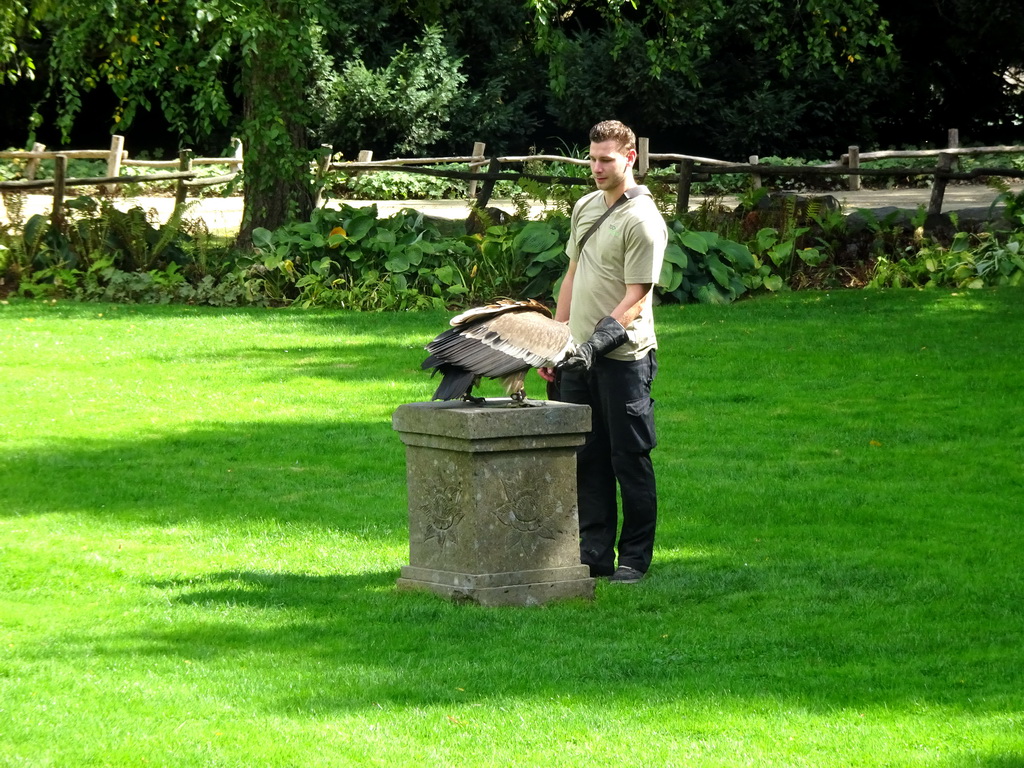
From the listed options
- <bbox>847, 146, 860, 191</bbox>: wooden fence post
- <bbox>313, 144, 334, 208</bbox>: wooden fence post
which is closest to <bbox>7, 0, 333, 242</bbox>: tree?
<bbox>313, 144, 334, 208</bbox>: wooden fence post

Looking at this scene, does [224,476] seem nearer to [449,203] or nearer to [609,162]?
[609,162]

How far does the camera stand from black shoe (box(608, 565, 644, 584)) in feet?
21.7

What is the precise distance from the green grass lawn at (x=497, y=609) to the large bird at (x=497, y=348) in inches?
38.8

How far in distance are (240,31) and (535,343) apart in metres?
7.58

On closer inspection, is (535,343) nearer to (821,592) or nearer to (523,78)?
(821,592)

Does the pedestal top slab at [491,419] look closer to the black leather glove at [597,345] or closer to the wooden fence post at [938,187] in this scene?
the black leather glove at [597,345]

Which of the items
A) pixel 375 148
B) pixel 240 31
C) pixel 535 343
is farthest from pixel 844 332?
pixel 375 148

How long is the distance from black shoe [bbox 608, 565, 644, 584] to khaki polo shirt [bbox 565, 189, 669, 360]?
103 centimetres

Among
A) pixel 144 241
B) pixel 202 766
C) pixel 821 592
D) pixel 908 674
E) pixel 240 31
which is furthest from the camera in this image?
pixel 144 241

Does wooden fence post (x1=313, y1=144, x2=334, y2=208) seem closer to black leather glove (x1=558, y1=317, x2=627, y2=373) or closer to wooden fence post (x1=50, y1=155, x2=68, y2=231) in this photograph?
wooden fence post (x1=50, y1=155, x2=68, y2=231)

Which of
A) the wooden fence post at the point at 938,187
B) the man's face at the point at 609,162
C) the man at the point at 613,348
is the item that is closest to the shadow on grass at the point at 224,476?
the man at the point at 613,348

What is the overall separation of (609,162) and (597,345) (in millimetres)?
819

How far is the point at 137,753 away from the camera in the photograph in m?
4.42

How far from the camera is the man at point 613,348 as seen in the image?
245 inches
